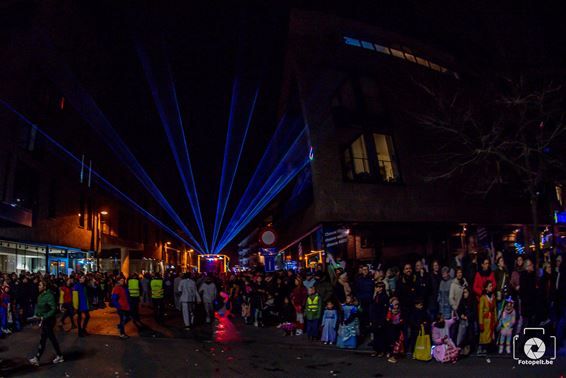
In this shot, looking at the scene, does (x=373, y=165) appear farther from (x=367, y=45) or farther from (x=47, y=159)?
(x=47, y=159)

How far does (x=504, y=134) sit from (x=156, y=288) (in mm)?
14974

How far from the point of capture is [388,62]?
74.2 ft

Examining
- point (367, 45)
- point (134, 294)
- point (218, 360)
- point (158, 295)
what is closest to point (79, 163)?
point (158, 295)

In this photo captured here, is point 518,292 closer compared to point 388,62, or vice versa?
point 518,292

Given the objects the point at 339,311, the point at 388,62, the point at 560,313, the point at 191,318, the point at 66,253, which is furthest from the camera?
the point at 66,253

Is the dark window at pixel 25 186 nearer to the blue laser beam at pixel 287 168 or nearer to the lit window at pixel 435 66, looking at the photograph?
the blue laser beam at pixel 287 168

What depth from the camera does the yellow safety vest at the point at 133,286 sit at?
617 inches

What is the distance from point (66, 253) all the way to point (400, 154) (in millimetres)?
19948

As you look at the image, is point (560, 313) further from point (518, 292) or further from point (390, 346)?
point (390, 346)

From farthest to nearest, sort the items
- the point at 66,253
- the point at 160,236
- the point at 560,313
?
the point at 160,236 < the point at 66,253 < the point at 560,313

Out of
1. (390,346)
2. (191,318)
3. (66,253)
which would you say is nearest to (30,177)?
(66,253)

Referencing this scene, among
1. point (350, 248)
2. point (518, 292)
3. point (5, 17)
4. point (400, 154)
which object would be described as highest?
point (5, 17)

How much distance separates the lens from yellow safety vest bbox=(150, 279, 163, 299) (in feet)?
56.2

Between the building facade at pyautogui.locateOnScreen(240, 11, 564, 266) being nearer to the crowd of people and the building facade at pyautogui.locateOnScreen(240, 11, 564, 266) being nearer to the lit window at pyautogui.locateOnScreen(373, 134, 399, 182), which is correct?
the lit window at pyautogui.locateOnScreen(373, 134, 399, 182)
